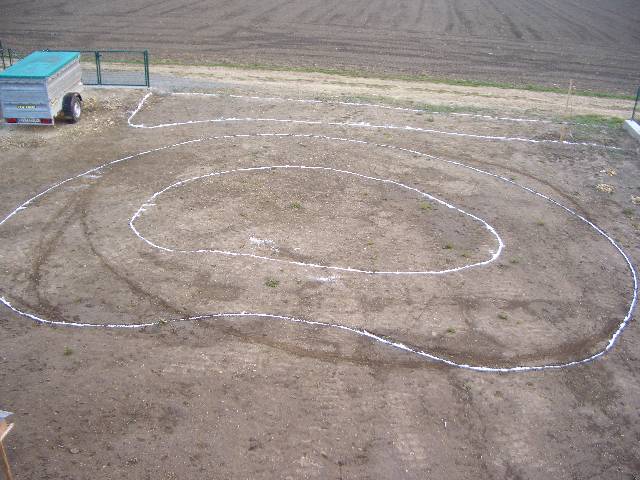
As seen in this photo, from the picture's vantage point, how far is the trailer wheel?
2167 cm

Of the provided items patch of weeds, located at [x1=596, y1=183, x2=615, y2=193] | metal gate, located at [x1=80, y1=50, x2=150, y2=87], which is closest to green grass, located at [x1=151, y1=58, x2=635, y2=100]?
metal gate, located at [x1=80, y1=50, x2=150, y2=87]

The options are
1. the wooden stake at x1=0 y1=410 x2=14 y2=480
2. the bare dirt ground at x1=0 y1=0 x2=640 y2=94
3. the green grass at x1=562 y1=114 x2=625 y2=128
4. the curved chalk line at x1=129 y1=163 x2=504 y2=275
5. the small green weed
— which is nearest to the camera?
the wooden stake at x1=0 y1=410 x2=14 y2=480

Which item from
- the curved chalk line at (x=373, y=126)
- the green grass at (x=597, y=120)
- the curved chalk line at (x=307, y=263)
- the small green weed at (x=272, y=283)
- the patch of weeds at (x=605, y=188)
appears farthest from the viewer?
the green grass at (x=597, y=120)

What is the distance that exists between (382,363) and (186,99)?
17.4 m

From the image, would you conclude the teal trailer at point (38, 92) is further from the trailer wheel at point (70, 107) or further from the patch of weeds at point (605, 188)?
the patch of weeds at point (605, 188)

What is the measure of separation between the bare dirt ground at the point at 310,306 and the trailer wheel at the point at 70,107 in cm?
51

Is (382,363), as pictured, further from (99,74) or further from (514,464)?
(99,74)

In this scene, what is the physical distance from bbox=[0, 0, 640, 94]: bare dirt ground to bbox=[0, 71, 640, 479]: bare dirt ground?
13205 millimetres

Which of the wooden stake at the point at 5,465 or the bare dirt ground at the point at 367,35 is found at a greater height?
the bare dirt ground at the point at 367,35

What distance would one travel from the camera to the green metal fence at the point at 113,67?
1034 inches

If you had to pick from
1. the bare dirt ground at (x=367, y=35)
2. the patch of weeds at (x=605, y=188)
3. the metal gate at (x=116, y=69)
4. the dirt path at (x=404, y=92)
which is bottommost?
the patch of weeds at (x=605, y=188)

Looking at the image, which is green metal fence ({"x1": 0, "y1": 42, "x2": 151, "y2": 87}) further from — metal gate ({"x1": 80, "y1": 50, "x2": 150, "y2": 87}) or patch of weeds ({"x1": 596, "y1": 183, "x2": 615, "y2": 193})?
patch of weeds ({"x1": 596, "y1": 183, "x2": 615, "y2": 193})

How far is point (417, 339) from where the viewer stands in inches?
465

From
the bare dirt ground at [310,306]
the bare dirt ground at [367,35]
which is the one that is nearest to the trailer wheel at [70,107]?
the bare dirt ground at [310,306]
